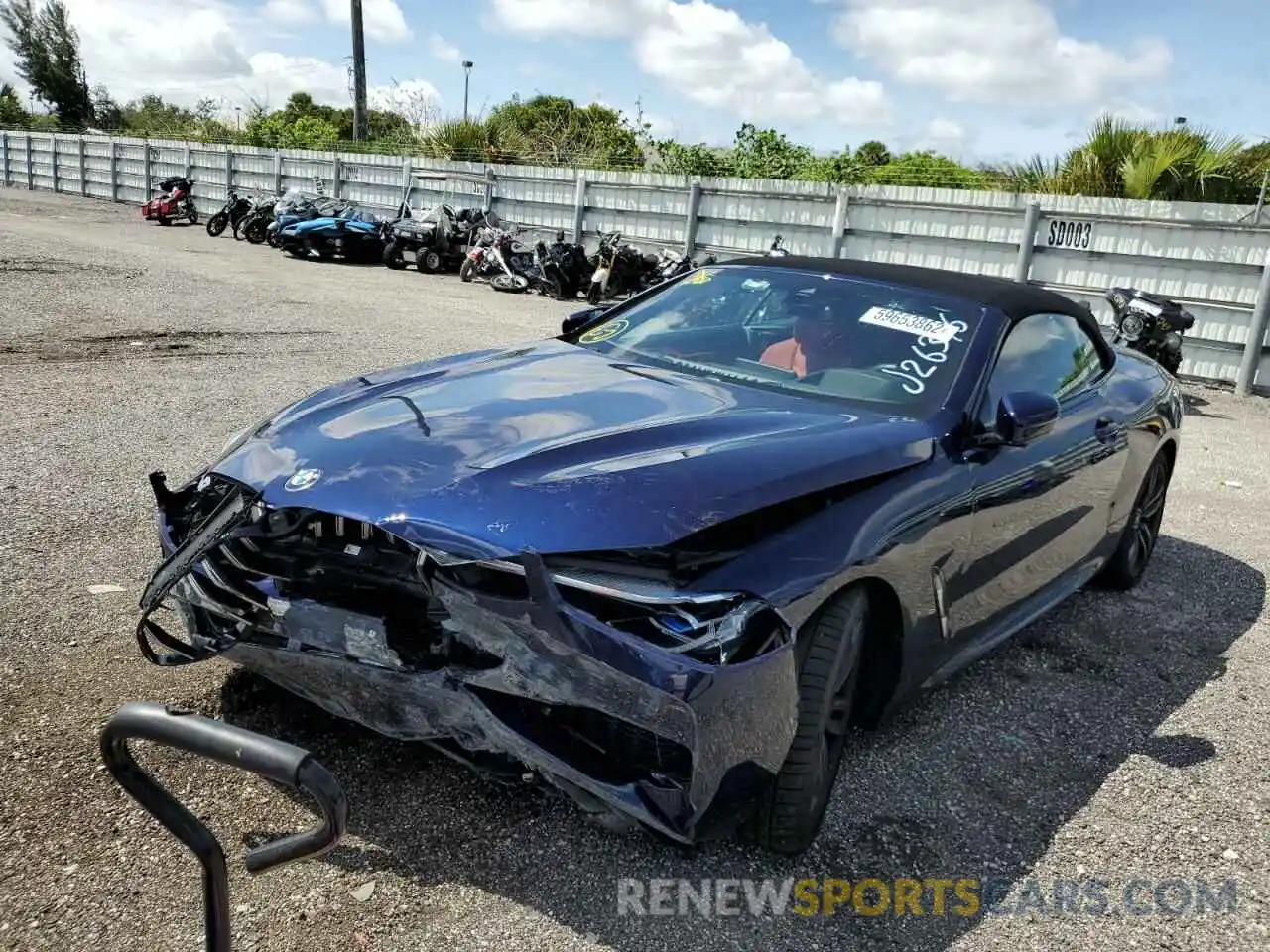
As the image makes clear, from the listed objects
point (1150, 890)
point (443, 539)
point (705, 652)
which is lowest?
point (1150, 890)

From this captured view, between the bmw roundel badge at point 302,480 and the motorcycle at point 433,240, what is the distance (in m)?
17.3

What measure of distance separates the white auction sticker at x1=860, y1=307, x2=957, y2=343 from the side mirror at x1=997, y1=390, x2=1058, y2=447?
0.37 m

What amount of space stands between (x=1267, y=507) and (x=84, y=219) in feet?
83.6

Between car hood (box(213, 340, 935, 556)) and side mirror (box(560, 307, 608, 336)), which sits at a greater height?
side mirror (box(560, 307, 608, 336))

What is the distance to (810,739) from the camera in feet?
8.50

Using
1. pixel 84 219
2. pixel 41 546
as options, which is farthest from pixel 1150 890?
pixel 84 219

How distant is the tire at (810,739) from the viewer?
2.57 meters

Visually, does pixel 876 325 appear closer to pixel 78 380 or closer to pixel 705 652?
pixel 705 652

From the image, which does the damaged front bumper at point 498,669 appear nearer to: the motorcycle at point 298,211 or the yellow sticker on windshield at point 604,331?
the yellow sticker on windshield at point 604,331

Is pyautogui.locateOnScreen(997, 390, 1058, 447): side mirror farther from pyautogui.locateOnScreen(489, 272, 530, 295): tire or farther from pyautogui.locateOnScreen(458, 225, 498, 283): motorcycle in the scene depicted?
pyautogui.locateOnScreen(458, 225, 498, 283): motorcycle

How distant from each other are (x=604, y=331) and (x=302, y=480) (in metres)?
1.88

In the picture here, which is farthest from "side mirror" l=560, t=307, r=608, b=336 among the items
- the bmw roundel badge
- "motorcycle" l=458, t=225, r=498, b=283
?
"motorcycle" l=458, t=225, r=498, b=283

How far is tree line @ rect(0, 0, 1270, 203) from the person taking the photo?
1315 cm

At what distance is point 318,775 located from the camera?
142 centimetres
